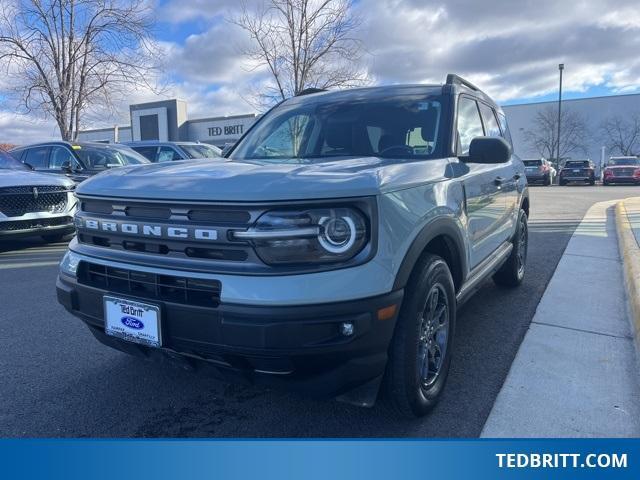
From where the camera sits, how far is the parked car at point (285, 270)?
205cm

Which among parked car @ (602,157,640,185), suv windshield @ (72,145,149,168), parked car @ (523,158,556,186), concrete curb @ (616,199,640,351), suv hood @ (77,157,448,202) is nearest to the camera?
suv hood @ (77,157,448,202)

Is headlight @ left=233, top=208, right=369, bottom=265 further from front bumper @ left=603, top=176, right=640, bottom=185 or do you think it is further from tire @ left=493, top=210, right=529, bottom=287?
front bumper @ left=603, top=176, right=640, bottom=185

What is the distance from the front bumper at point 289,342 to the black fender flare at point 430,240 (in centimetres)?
11

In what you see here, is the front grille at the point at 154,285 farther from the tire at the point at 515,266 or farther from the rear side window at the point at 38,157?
the rear side window at the point at 38,157

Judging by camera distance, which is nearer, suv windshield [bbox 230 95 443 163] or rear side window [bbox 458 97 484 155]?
suv windshield [bbox 230 95 443 163]

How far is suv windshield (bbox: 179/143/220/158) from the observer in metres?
11.5

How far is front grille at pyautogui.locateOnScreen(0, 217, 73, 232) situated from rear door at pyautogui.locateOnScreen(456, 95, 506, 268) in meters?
6.50

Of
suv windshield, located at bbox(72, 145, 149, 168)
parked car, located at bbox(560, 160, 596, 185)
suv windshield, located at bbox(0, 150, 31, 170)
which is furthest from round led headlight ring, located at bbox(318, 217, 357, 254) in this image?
parked car, located at bbox(560, 160, 596, 185)

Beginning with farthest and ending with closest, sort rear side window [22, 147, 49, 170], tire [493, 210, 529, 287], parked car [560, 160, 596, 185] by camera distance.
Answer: parked car [560, 160, 596, 185]
rear side window [22, 147, 49, 170]
tire [493, 210, 529, 287]

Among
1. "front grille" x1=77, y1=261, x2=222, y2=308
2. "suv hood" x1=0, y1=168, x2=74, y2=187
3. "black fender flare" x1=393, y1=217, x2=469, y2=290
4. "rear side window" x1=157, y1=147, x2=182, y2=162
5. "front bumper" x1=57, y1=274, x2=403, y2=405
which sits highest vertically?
"rear side window" x1=157, y1=147, x2=182, y2=162

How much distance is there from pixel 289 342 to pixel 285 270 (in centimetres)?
29

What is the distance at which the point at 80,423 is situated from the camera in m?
2.66

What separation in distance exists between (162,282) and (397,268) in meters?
1.06

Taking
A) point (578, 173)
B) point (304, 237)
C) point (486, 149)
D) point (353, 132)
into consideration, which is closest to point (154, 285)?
point (304, 237)
